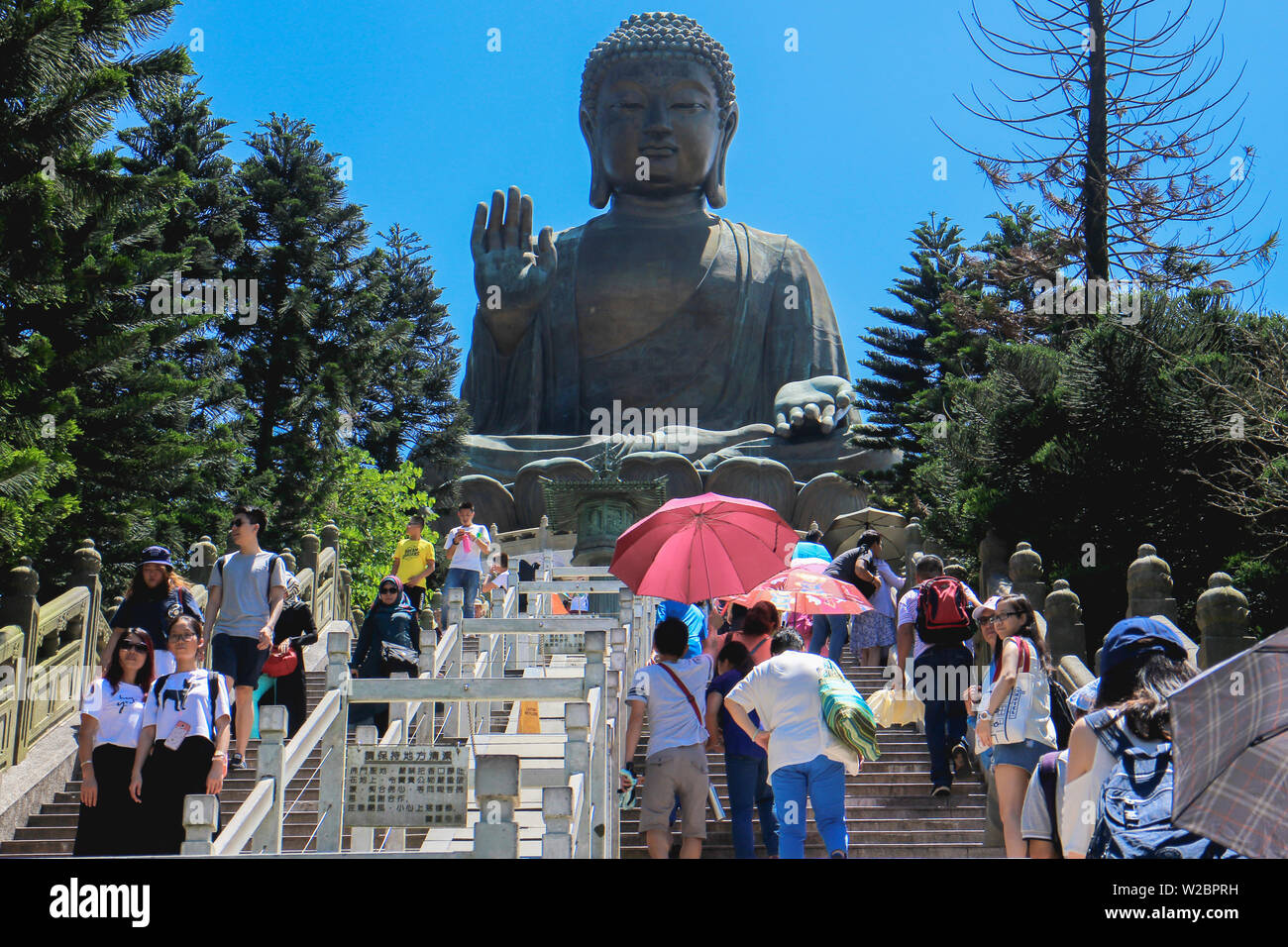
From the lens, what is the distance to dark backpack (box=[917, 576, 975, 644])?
7.35m

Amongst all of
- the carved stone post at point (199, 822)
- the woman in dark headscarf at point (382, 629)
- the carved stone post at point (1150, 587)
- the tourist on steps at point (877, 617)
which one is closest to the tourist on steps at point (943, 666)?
the carved stone post at point (1150, 587)

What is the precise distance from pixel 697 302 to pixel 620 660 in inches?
792

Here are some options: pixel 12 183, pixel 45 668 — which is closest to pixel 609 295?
pixel 12 183

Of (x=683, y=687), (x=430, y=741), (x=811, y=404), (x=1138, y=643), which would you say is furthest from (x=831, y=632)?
(x=811, y=404)

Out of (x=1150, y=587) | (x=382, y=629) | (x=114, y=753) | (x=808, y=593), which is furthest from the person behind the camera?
(x=1150, y=587)

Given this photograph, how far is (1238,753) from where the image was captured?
2.96 metres

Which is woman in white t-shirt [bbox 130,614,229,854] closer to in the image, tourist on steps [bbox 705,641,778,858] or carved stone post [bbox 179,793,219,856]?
carved stone post [bbox 179,793,219,856]

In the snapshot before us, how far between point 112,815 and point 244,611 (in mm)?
1876

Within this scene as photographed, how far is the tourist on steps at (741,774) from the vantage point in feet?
20.3

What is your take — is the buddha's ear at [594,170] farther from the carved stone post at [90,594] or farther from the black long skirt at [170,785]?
the black long skirt at [170,785]

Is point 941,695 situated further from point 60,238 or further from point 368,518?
point 368,518

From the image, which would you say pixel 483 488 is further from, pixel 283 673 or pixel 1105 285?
pixel 283 673

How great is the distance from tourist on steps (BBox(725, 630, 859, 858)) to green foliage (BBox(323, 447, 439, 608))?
50.2 feet

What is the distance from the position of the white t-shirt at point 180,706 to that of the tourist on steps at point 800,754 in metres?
2.06
